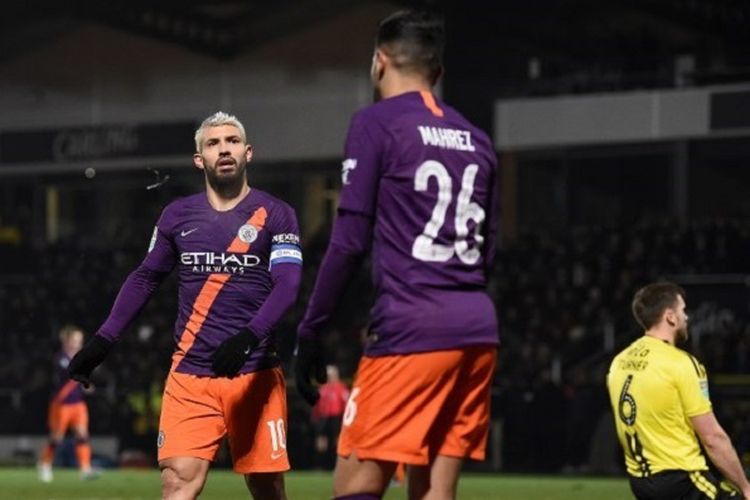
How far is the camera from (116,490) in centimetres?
2295

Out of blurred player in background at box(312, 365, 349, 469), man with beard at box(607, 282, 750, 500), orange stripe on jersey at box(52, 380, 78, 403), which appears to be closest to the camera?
man with beard at box(607, 282, 750, 500)

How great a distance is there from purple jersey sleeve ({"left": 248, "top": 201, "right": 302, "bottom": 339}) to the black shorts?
88.1 inches

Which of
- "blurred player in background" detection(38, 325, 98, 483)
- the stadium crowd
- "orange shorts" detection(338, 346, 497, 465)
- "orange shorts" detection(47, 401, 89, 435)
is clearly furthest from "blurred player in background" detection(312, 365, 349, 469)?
"orange shorts" detection(338, 346, 497, 465)

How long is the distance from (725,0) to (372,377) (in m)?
33.6

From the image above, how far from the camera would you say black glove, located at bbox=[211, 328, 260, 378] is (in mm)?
7879

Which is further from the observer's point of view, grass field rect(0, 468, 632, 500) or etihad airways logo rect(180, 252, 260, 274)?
grass field rect(0, 468, 632, 500)

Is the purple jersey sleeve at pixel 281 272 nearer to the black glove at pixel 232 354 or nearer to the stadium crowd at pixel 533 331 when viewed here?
the black glove at pixel 232 354

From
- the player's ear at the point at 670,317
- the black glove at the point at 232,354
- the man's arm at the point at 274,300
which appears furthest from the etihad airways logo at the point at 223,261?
the player's ear at the point at 670,317

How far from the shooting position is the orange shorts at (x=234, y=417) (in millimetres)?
8438

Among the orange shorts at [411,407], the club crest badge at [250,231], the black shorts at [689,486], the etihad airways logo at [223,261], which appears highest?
the club crest badge at [250,231]

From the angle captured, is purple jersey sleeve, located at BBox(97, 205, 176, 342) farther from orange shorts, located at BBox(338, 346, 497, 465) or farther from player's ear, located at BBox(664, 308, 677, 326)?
orange shorts, located at BBox(338, 346, 497, 465)

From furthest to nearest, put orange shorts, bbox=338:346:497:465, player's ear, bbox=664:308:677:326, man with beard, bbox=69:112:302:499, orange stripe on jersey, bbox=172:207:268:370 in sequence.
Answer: player's ear, bbox=664:308:677:326, orange stripe on jersey, bbox=172:207:268:370, man with beard, bbox=69:112:302:499, orange shorts, bbox=338:346:497:465

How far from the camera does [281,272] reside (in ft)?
27.7

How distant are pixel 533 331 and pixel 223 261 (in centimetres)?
2618
